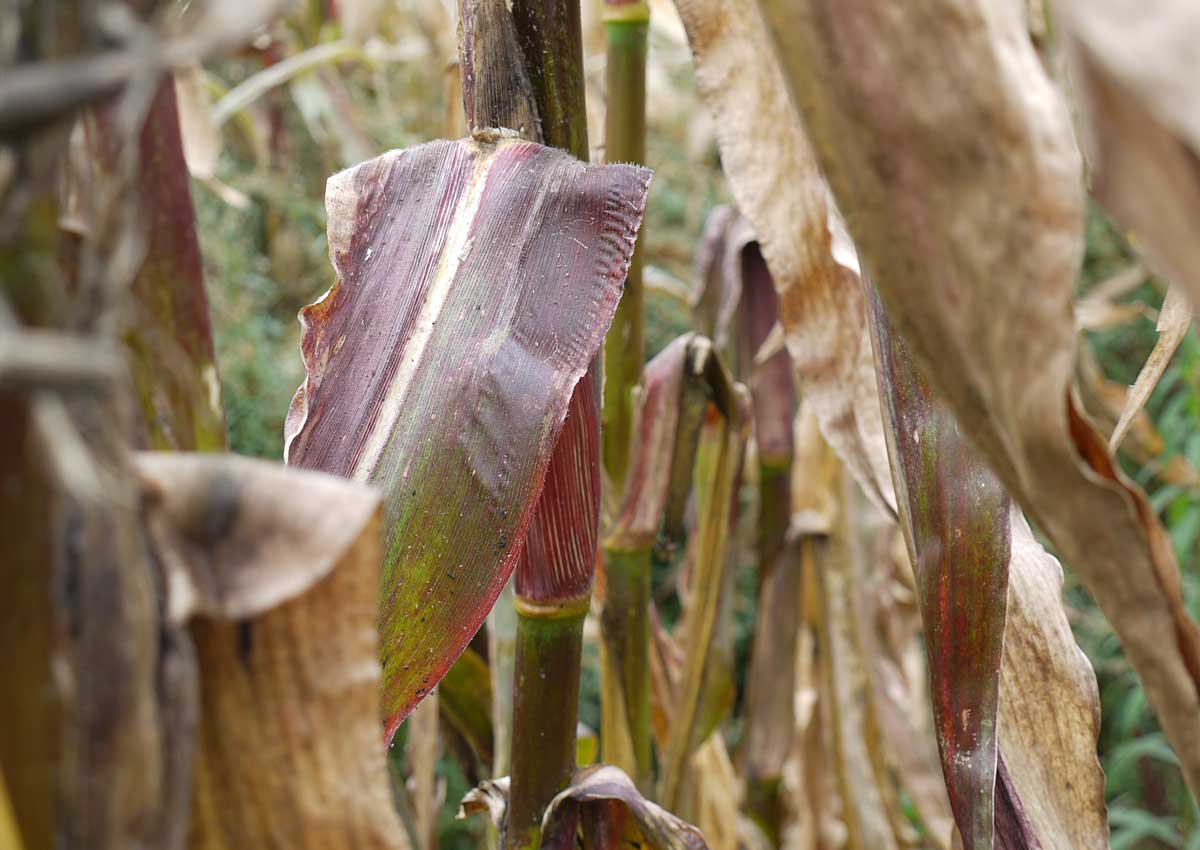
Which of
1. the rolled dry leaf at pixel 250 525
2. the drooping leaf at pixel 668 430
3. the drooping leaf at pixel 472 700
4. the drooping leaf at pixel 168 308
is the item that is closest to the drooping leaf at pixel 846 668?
the drooping leaf at pixel 668 430

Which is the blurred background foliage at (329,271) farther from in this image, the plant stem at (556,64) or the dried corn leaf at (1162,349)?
the dried corn leaf at (1162,349)

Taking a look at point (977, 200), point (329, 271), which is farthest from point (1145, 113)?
point (329, 271)

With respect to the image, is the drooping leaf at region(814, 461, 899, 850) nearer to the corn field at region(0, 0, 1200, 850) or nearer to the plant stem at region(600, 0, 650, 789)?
the corn field at region(0, 0, 1200, 850)

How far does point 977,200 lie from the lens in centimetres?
22

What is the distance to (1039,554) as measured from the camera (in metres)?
0.46

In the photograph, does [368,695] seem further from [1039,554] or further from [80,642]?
[1039,554]

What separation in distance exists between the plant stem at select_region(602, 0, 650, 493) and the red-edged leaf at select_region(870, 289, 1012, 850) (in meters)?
0.28

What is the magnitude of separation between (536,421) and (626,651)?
1.25ft

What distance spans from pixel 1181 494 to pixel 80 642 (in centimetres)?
149

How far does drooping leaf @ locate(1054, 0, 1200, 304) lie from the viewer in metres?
0.20

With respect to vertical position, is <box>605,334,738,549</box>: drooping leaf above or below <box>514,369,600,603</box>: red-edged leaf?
below

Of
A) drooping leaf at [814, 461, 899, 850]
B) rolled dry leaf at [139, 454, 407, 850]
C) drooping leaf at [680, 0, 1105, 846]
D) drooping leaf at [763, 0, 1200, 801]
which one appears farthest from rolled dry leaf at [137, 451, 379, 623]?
drooping leaf at [814, 461, 899, 850]

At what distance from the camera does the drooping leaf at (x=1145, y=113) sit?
0.20 metres

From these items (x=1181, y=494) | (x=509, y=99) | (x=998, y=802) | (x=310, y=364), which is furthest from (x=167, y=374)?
(x=1181, y=494)
